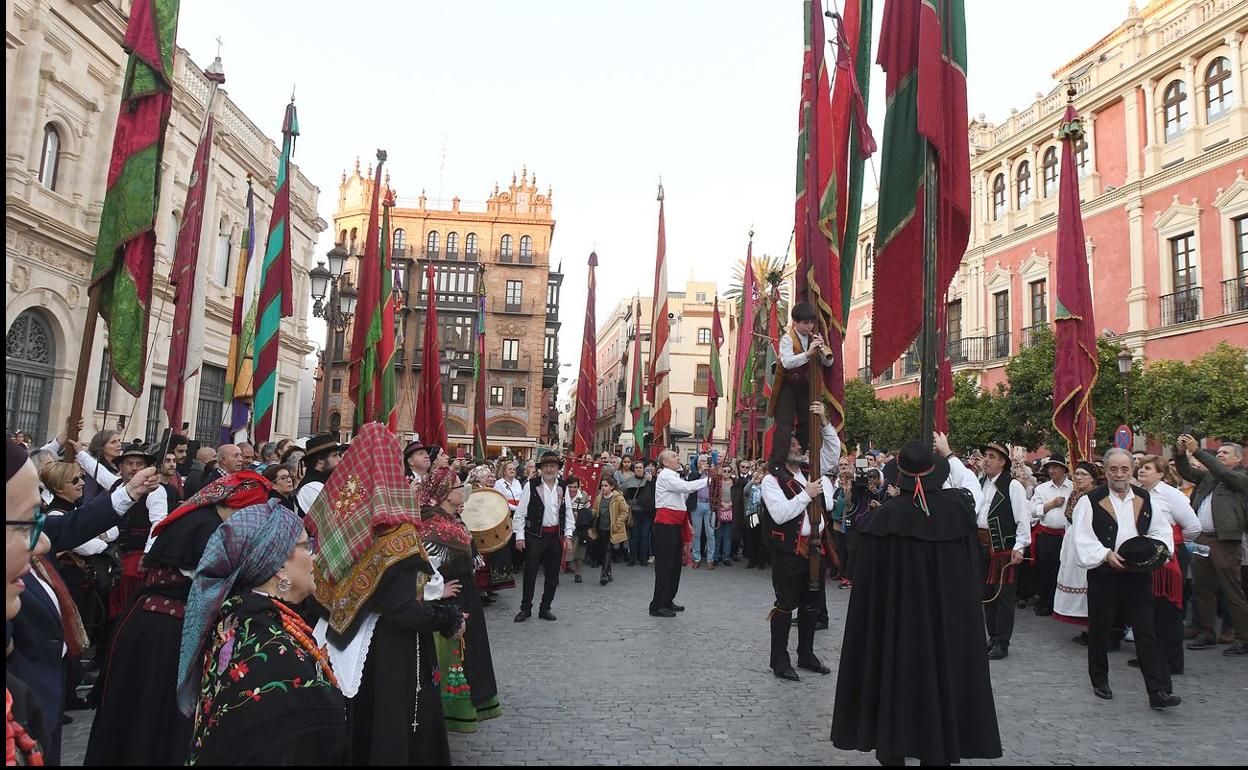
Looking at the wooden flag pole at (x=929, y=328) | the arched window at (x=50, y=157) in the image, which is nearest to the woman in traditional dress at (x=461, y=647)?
the wooden flag pole at (x=929, y=328)

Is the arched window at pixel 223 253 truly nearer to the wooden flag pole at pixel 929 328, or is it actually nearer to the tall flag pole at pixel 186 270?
the tall flag pole at pixel 186 270

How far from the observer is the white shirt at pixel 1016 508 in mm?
7922

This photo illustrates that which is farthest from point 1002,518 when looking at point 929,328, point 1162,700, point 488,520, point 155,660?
point 155,660

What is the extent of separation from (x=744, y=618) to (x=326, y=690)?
7.49 m

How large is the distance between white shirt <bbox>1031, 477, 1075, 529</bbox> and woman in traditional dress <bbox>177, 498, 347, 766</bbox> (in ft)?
29.6

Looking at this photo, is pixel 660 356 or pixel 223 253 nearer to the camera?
pixel 660 356

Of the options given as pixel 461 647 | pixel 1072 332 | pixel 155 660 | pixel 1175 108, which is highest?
pixel 1175 108

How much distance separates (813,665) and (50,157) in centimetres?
2105

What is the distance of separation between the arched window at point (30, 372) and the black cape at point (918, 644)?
19151mm

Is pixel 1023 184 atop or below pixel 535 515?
atop

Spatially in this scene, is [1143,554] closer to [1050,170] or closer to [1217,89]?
[1217,89]

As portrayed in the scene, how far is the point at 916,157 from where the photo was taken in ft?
19.2

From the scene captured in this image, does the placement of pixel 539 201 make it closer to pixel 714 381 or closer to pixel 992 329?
pixel 992 329

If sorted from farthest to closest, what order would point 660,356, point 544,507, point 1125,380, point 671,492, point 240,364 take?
point 1125,380
point 660,356
point 240,364
point 671,492
point 544,507
